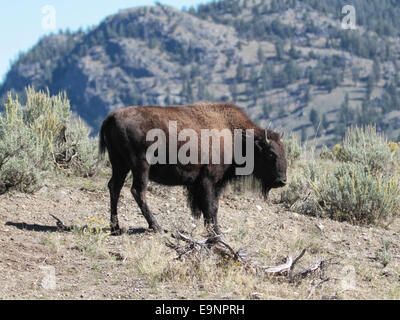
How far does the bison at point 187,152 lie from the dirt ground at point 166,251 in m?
0.49

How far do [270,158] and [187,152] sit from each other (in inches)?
51.4

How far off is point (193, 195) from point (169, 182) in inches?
14.3

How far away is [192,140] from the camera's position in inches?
280

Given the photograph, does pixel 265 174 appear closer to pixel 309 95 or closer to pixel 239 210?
pixel 239 210

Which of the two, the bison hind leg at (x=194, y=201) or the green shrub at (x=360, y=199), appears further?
the green shrub at (x=360, y=199)

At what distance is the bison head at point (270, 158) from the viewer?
302 inches

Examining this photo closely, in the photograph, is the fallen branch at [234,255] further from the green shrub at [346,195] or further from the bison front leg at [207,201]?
the green shrub at [346,195]

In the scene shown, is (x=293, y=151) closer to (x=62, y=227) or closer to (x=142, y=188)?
(x=142, y=188)

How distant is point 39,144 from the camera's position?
8.87m

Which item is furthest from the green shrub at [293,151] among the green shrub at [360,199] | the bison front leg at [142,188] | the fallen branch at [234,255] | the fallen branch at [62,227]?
the fallen branch at [234,255]

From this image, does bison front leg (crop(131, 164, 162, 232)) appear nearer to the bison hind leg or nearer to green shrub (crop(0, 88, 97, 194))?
the bison hind leg

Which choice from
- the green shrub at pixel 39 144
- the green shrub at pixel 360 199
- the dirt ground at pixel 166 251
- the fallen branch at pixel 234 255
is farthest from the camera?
the green shrub at pixel 360 199

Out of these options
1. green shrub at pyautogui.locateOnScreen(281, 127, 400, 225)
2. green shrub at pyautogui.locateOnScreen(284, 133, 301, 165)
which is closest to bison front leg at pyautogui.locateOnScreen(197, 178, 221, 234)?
green shrub at pyautogui.locateOnScreen(281, 127, 400, 225)

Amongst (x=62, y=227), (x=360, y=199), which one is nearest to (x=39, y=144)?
(x=62, y=227)
